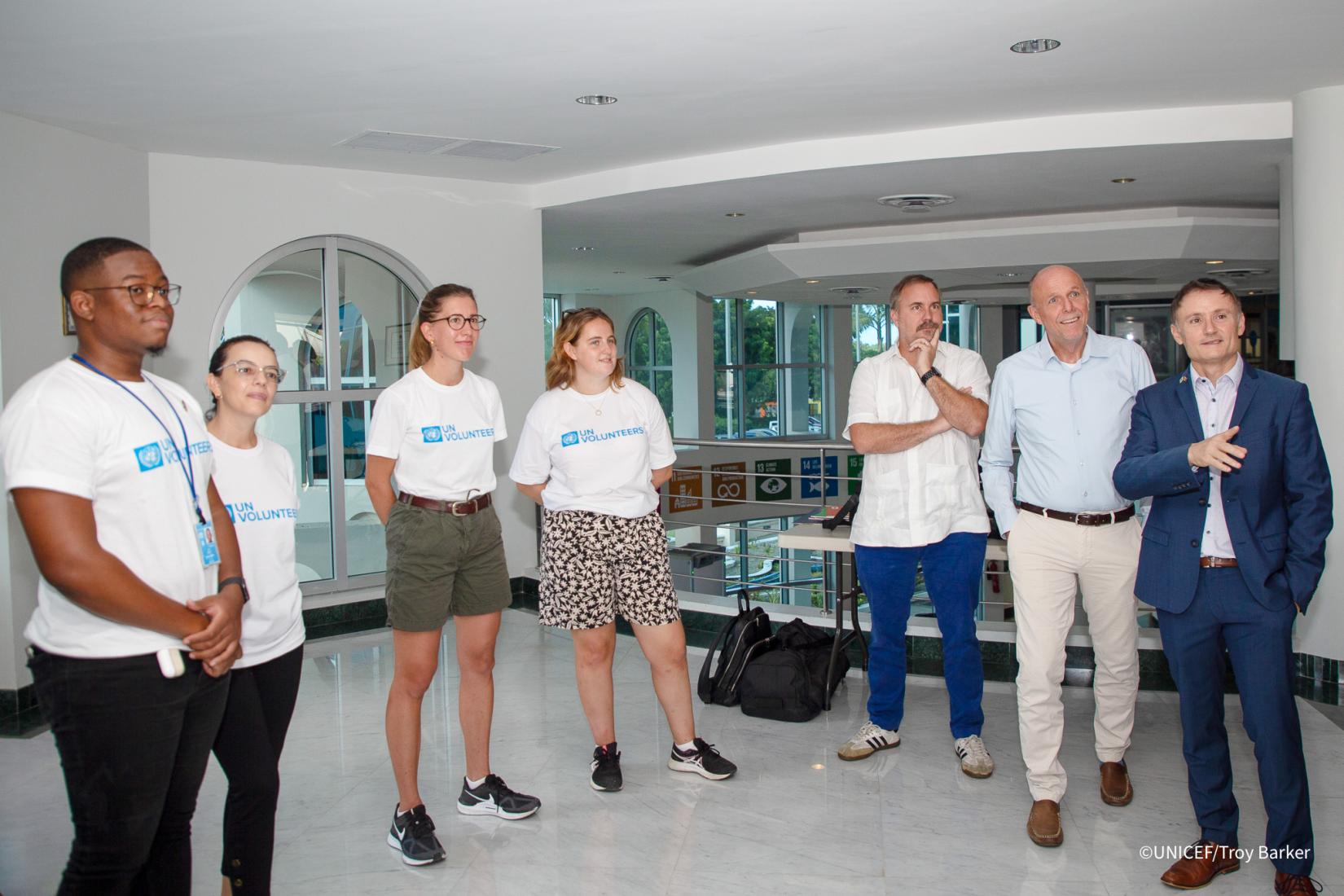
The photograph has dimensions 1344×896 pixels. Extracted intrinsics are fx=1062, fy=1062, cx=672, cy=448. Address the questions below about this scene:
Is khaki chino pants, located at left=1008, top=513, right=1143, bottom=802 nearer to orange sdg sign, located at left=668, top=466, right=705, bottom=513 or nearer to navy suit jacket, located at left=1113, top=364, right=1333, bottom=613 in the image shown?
navy suit jacket, located at left=1113, top=364, right=1333, bottom=613

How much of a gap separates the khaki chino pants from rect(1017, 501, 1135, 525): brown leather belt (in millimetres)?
13

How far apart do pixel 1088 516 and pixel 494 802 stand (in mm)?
2147

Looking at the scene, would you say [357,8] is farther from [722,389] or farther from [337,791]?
[722,389]

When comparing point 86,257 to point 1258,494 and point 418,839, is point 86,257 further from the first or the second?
point 1258,494

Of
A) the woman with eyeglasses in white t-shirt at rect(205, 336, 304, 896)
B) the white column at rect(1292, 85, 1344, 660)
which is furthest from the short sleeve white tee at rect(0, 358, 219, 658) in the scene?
the white column at rect(1292, 85, 1344, 660)

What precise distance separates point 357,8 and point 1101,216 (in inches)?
251

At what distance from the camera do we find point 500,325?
23.9 feet

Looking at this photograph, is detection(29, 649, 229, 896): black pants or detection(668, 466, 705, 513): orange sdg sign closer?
detection(29, 649, 229, 896): black pants

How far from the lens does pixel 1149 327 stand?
48.9 ft

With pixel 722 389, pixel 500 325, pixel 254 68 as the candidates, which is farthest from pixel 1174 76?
pixel 722 389

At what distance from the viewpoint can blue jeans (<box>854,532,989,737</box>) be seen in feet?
12.5

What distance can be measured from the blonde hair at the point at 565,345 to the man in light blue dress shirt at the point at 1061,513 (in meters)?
1.31

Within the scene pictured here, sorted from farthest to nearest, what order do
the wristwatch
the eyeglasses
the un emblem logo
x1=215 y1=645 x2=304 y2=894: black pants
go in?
the eyeglasses
x1=215 y1=645 x2=304 y2=894: black pants
the wristwatch
the un emblem logo

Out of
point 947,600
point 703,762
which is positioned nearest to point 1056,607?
point 947,600
